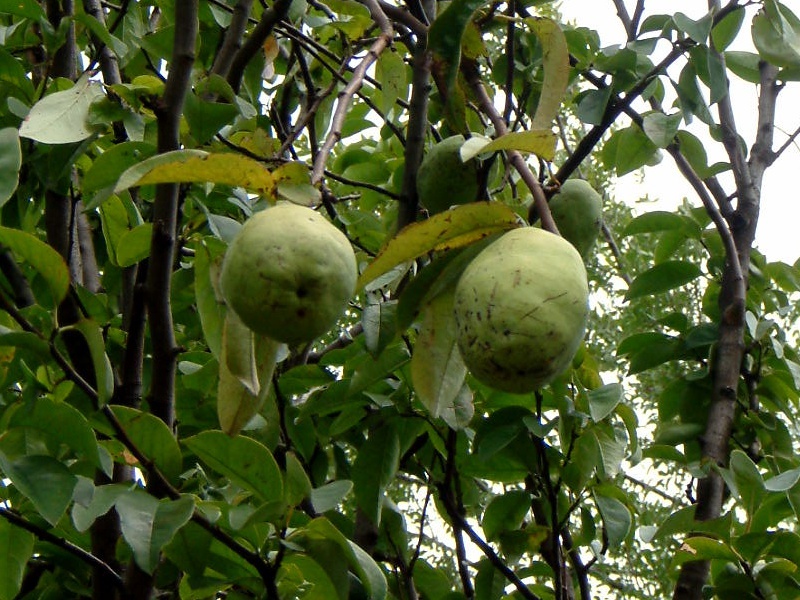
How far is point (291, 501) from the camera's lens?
1.49 m

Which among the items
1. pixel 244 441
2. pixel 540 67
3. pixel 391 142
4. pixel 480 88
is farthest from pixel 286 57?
pixel 244 441

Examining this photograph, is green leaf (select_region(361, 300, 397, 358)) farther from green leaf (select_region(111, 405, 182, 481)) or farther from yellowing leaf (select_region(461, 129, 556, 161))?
yellowing leaf (select_region(461, 129, 556, 161))

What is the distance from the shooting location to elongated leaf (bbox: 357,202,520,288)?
116 cm

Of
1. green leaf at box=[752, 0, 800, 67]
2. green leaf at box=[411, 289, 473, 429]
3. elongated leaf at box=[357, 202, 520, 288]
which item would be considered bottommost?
green leaf at box=[411, 289, 473, 429]

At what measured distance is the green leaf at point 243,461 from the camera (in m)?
1.48

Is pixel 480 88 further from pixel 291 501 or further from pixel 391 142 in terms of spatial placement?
pixel 391 142

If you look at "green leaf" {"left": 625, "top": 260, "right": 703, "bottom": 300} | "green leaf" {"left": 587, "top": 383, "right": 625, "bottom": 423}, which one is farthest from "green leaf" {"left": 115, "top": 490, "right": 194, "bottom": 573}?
"green leaf" {"left": 625, "top": 260, "right": 703, "bottom": 300}

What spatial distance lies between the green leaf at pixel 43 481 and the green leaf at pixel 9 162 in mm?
357

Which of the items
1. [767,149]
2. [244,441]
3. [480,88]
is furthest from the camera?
[767,149]

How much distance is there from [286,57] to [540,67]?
1187 millimetres

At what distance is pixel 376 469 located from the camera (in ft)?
6.51

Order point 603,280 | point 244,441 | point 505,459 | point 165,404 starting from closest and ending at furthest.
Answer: point 244,441 → point 165,404 → point 505,459 → point 603,280

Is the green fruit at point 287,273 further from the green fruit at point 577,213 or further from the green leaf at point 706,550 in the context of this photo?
the green leaf at point 706,550

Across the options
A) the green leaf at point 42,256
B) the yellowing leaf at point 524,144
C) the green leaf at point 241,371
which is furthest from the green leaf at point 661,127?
the green leaf at point 42,256
